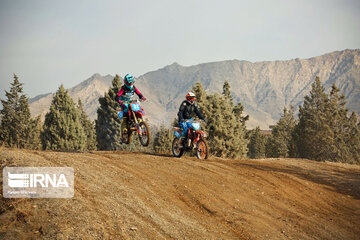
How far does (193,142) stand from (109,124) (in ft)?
152

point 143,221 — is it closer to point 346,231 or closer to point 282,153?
point 346,231

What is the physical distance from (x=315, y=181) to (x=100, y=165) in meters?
11.5

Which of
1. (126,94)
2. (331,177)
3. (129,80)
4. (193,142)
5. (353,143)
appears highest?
(129,80)

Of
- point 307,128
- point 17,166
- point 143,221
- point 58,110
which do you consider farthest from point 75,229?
point 307,128

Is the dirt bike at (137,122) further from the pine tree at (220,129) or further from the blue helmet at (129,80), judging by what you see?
the pine tree at (220,129)

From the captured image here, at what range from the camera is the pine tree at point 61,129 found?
139 feet

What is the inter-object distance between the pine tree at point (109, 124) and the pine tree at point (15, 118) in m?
13.7

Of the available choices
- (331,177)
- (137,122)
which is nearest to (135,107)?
(137,122)

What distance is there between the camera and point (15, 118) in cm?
6003

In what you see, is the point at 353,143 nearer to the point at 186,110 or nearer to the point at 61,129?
the point at 61,129

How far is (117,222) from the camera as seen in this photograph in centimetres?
681

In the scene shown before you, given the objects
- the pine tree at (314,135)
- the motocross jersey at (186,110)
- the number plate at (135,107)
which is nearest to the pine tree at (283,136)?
the pine tree at (314,135)

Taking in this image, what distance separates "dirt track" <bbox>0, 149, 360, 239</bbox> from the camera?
6516 mm

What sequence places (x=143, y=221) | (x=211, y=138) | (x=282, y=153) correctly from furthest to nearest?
(x=282, y=153) < (x=211, y=138) < (x=143, y=221)
